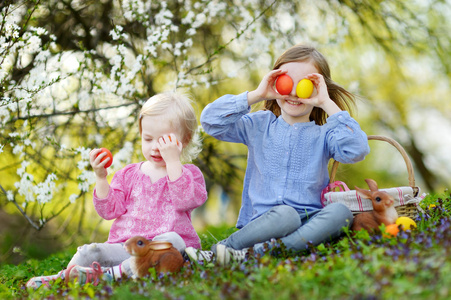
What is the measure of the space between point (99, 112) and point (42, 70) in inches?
28.7

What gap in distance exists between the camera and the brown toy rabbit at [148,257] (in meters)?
2.61

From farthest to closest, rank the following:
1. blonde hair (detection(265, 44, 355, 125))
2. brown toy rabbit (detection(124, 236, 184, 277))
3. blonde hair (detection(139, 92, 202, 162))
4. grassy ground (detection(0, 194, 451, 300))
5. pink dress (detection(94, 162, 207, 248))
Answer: blonde hair (detection(265, 44, 355, 125)), blonde hair (detection(139, 92, 202, 162)), pink dress (detection(94, 162, 207, 248)), brown toy rabbit (detection(124, 236, 184, 277)), grassy ground (detection(0, 194, 451, 300))

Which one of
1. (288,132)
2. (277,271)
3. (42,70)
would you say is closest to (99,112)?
(42,70)

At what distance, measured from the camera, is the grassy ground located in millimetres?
1723

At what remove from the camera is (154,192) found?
322cm

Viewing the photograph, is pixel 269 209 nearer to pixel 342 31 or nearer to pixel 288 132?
pixel 288 132

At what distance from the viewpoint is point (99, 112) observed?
488cm

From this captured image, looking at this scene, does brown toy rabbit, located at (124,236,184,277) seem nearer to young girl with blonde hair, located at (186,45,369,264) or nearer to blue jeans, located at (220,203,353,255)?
young girl with blonde hair, located at (186,45,369,264)

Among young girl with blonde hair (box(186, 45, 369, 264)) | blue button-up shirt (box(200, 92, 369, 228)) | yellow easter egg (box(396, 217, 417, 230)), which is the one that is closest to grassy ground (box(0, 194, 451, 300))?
yellow easter egg (box(396, 217, 417, 230))

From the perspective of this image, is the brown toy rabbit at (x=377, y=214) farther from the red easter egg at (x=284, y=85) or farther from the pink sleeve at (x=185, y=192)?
the pink sleeve at (x=185, y=192)

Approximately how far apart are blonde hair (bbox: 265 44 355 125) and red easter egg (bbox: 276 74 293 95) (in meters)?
0.20

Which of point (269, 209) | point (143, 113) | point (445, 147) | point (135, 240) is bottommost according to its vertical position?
point (445, 147)

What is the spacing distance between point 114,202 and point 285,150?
1.21 metres

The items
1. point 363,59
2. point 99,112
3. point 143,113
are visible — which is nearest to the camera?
point 143,113
